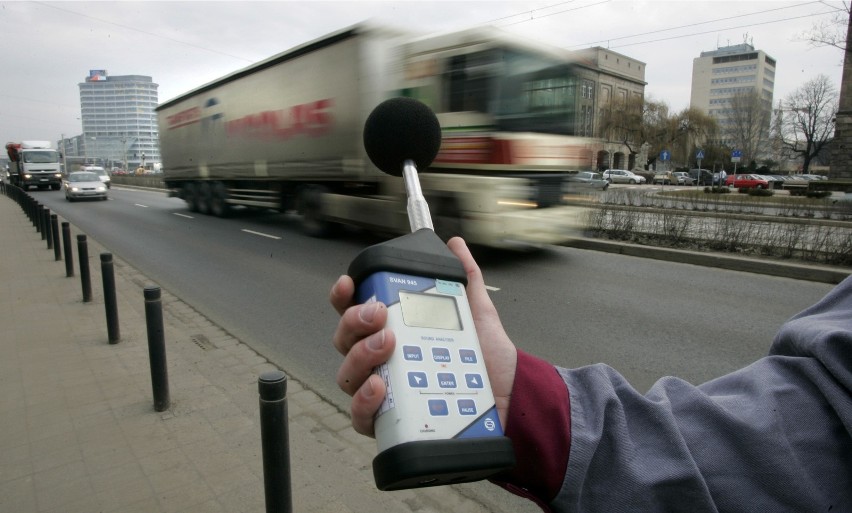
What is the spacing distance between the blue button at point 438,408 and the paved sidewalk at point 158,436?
2330mm

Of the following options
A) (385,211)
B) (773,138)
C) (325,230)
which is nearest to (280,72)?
(325,230)

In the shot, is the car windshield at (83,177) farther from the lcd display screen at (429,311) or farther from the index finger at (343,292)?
the lcd display screen at (429,311)

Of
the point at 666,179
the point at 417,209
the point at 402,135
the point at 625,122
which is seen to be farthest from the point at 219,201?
the point at 625,122

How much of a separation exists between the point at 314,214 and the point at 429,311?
12.0 m

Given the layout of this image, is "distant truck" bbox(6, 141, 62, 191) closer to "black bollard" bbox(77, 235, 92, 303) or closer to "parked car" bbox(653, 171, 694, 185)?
"black bollard" bbox(77, 235, 92, 303)

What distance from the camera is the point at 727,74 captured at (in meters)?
113

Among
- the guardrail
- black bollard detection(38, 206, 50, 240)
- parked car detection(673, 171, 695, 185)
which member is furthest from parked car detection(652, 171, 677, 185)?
black bollard detection(38, 206, 50, 240)

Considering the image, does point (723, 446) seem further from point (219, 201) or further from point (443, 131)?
point (219, 201)

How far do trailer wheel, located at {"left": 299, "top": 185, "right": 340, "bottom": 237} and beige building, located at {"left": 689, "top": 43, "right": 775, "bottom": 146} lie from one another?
4464 inches

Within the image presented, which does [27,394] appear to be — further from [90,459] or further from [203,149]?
[203,149]

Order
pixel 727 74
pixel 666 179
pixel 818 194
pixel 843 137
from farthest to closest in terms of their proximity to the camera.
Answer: pixel 727 74 < pixel 666 179 < pixel 843 137 < pixel 818 194

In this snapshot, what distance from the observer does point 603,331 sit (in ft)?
19.0

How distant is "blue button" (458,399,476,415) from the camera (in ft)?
2.44

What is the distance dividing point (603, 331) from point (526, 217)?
10.8 feet
